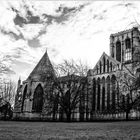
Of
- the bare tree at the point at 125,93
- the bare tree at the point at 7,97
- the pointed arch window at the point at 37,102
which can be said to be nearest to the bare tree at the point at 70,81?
the bare tree at the point at 125,93

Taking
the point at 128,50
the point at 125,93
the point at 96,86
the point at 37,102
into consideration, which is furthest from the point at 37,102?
the point at 128,50

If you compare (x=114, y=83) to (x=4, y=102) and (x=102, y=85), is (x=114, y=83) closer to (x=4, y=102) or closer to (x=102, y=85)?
(x=102, y=85)

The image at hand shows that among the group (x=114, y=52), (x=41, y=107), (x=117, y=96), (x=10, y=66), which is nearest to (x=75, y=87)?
(x=117, y=96)

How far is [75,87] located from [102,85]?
421 inches

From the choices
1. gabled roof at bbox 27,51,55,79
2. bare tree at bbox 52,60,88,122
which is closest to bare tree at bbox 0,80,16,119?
gabled roof at bbox 27,51,55,79

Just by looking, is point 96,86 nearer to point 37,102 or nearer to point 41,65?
point 37,102

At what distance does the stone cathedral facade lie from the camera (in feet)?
148

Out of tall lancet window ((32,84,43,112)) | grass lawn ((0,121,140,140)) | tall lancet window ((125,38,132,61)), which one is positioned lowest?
grass lawn ((0,121,140,140))

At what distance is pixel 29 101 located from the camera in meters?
56.5

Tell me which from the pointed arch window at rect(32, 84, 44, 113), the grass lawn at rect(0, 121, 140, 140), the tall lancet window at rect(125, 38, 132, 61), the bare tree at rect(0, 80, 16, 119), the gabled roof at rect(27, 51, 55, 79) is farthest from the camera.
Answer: the gabled roof at rect(27, 51, 55, 79)

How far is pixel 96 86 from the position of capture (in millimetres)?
50219

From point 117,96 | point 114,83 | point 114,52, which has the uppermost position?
point 114,52

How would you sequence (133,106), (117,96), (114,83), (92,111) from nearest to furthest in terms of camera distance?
(133,106)
(117,96)
(114,83)
(92,111)

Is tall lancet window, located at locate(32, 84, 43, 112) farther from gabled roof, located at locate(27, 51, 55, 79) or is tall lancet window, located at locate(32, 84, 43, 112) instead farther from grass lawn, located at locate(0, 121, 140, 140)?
grass lawn, located at locate(0, 121, 140, 140)
